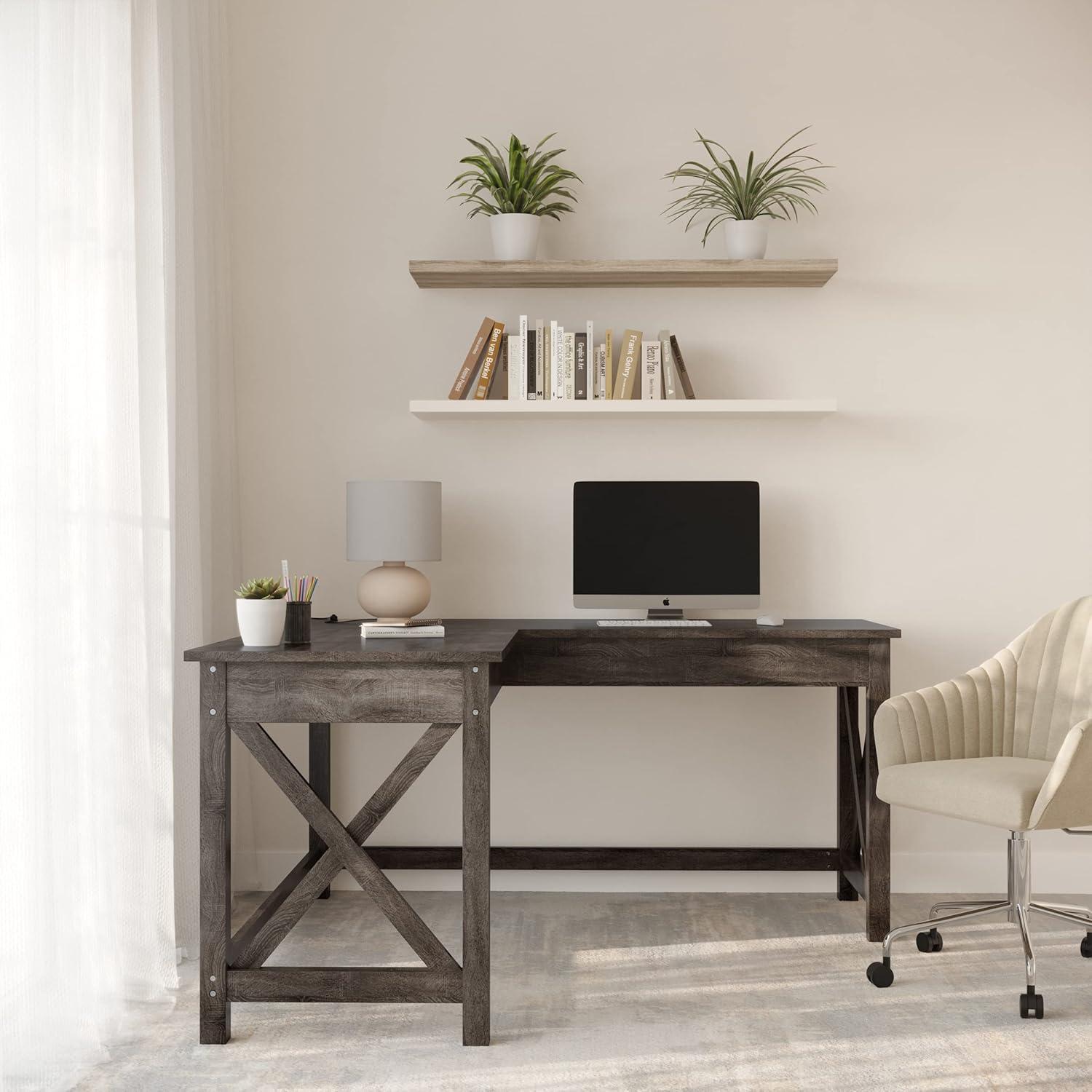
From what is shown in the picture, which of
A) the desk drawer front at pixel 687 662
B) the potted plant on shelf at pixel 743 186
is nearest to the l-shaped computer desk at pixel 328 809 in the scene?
the desk drawer front at pixel 687 662

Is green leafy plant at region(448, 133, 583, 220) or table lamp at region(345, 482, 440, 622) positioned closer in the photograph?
table lamp at region(345, 482, 440, 622)

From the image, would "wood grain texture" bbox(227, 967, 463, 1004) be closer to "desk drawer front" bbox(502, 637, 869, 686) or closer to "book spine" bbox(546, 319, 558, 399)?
"desk drawer front" bbox(502, 637, 869, 686)

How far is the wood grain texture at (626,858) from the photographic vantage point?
3.36 meters

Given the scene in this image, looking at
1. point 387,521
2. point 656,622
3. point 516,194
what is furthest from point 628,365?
point 387,521

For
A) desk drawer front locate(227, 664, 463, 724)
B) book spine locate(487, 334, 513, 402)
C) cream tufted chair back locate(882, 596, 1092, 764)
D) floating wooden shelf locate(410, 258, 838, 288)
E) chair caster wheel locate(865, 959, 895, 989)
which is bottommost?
chair caster wheel locate(865, 959, 895, 989)

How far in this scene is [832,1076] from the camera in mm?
2203

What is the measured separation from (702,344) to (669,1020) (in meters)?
2.08

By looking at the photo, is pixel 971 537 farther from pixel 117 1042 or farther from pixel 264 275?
pixel 117 1042

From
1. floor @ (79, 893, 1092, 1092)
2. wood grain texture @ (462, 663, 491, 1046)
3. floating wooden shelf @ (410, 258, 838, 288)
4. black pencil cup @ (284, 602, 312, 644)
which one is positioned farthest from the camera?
floating wooden shelf @ (410, 258, 838, 288)

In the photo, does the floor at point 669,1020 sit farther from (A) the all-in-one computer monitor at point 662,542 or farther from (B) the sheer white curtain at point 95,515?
(A) the all-in-one computer monitor at point 662,542

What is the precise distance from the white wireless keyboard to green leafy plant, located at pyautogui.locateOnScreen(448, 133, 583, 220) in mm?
1303

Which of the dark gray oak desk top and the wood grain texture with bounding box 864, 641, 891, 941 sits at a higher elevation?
the dark gray oak desk top

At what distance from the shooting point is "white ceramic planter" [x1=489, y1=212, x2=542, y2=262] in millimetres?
3312

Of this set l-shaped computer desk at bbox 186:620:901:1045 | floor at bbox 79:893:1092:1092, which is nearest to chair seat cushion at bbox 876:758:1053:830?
floor at bbox 79:893:1092:1092
